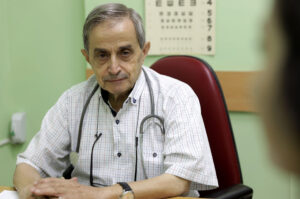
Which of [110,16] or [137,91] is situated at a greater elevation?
[110,16]

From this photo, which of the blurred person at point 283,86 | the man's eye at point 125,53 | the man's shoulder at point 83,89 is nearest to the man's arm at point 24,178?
the man's shoulder at point 83,89

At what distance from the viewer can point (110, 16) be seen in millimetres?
1453

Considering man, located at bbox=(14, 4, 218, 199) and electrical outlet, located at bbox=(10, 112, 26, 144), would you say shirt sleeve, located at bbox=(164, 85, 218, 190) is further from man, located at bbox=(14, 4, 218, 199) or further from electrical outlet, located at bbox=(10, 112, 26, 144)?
electrical outlet, located at bbox=(10, 112, 26, 144)

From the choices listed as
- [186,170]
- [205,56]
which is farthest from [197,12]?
[186,170]

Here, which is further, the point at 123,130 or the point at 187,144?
the point at 123,130

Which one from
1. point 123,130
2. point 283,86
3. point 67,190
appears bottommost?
point 67,190

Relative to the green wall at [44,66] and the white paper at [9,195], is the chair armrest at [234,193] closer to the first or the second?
the white paper at [9,195]

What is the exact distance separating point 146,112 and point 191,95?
194 millimetres

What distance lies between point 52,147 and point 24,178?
0.61ft

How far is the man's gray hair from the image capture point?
1451 mm

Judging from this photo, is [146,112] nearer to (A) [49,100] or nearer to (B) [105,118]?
(B) [105,118]

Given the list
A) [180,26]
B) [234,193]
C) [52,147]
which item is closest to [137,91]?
[52,147]

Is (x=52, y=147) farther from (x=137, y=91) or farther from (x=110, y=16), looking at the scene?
(x=110, y=16)

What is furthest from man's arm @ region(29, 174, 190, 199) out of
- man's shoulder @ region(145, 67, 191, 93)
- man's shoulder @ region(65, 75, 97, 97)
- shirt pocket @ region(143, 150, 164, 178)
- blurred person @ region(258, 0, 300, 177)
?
blurred person @ region(258, 0, 300, 177)
